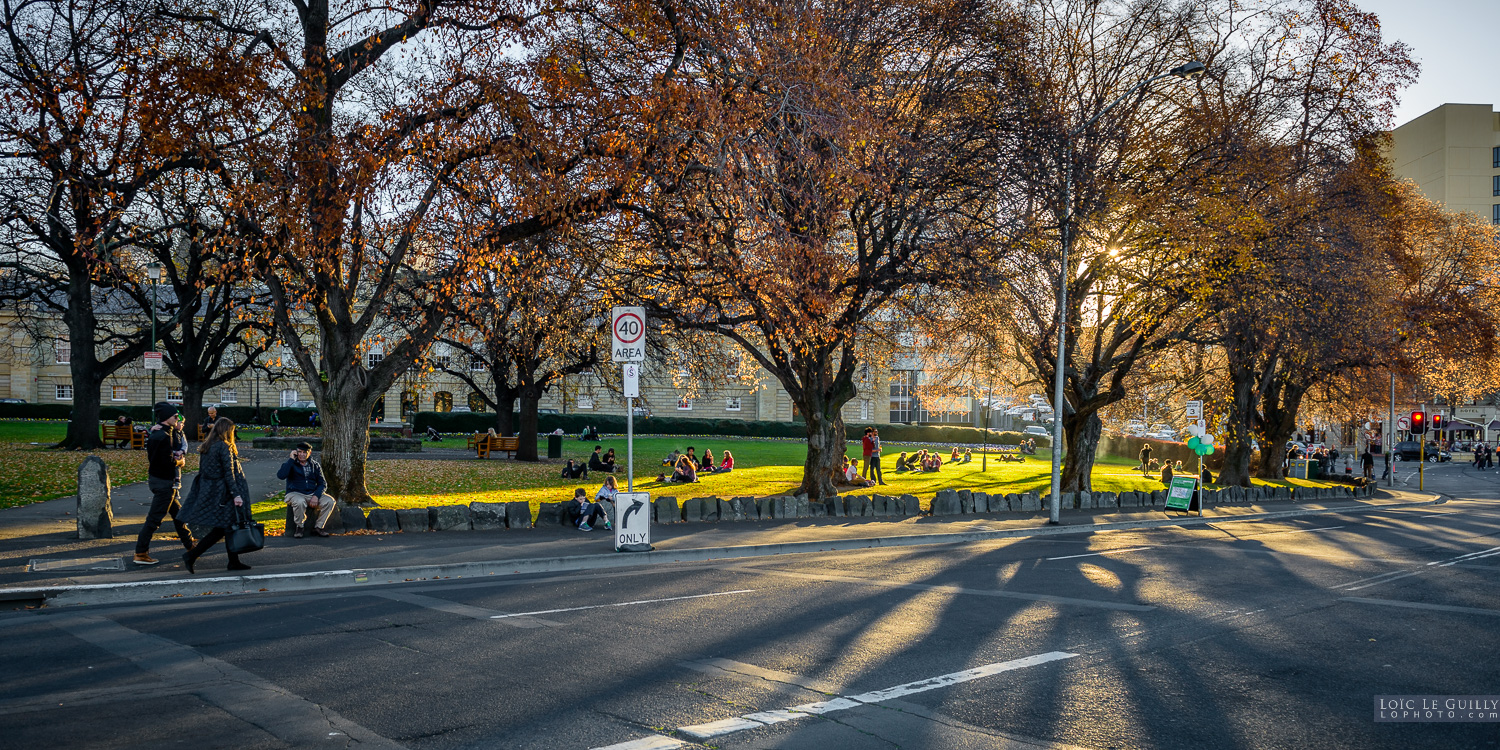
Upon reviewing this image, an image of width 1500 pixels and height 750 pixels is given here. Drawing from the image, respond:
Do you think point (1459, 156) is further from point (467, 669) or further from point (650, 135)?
point (467, 669)

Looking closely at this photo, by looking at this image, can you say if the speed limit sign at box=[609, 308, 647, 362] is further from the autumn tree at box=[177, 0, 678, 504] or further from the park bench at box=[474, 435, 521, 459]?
the park bench at box=[474, 435, 521, 459]

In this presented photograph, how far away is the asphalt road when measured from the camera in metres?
5.55

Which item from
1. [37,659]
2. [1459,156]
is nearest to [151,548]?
[37,659]

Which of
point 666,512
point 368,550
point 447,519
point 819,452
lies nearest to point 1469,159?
point 819,452

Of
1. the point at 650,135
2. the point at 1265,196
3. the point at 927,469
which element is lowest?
the point at 927,469

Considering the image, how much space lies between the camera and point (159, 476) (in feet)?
38.6

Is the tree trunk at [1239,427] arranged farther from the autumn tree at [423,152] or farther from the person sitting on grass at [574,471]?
the autumn tree at [423,152]

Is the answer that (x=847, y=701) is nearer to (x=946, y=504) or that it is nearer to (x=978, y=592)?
(x=978, y=592)

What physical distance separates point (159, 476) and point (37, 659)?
5384 mm

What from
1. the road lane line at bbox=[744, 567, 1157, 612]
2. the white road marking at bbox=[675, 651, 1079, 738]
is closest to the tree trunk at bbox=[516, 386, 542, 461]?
the road lane line at bbox=[744, 567, 1157, 612]

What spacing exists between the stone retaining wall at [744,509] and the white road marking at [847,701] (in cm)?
1023

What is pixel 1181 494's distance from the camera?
25406 millimetres

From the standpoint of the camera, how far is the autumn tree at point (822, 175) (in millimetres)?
15008

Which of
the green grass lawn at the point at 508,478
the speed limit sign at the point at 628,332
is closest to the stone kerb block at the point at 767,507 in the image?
the green grass lawn at the point at 508,478
